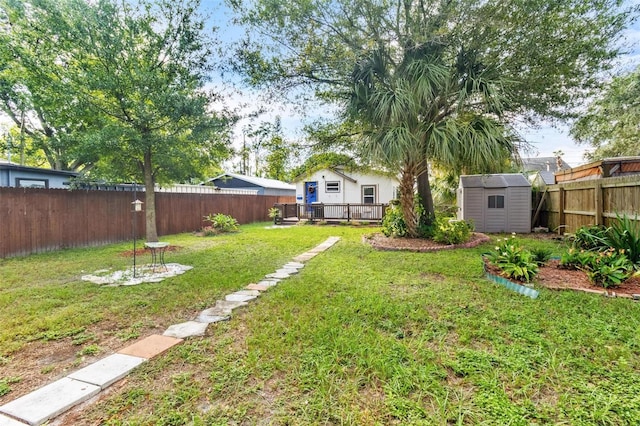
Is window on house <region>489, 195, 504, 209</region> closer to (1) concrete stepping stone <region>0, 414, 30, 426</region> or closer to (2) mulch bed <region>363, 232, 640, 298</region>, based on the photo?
(2) mulch bed <region>363, 232, 640, 298</region>

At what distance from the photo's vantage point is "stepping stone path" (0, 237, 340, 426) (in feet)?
6.06

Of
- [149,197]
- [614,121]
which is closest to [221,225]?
[149,197]

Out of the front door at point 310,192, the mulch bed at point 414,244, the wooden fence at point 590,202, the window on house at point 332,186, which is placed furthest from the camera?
the front door at point 310,192

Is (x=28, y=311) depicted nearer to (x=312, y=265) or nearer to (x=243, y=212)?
(x=312, y=265)

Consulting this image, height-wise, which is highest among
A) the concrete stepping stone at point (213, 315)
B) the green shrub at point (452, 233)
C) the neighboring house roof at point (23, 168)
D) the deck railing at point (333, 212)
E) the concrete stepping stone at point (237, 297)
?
the neighboring house roof at point (23, 168)

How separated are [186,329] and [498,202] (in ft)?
33.0

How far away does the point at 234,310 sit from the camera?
3561 mm

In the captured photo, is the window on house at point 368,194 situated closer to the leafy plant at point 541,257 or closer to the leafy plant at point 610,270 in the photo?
the leafy plant at point 541,257

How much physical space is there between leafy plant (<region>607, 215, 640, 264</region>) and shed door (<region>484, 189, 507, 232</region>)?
17.1ft

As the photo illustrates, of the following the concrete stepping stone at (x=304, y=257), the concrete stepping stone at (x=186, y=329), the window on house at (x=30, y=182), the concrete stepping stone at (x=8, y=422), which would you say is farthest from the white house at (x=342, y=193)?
the concrete stepping stone at (x=8, y=422)

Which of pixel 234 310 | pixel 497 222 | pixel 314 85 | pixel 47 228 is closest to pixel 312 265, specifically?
pixel 234 310

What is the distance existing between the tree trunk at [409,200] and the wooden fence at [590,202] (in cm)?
370

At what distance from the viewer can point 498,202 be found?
9883mm

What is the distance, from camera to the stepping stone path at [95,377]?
1.85 meters
